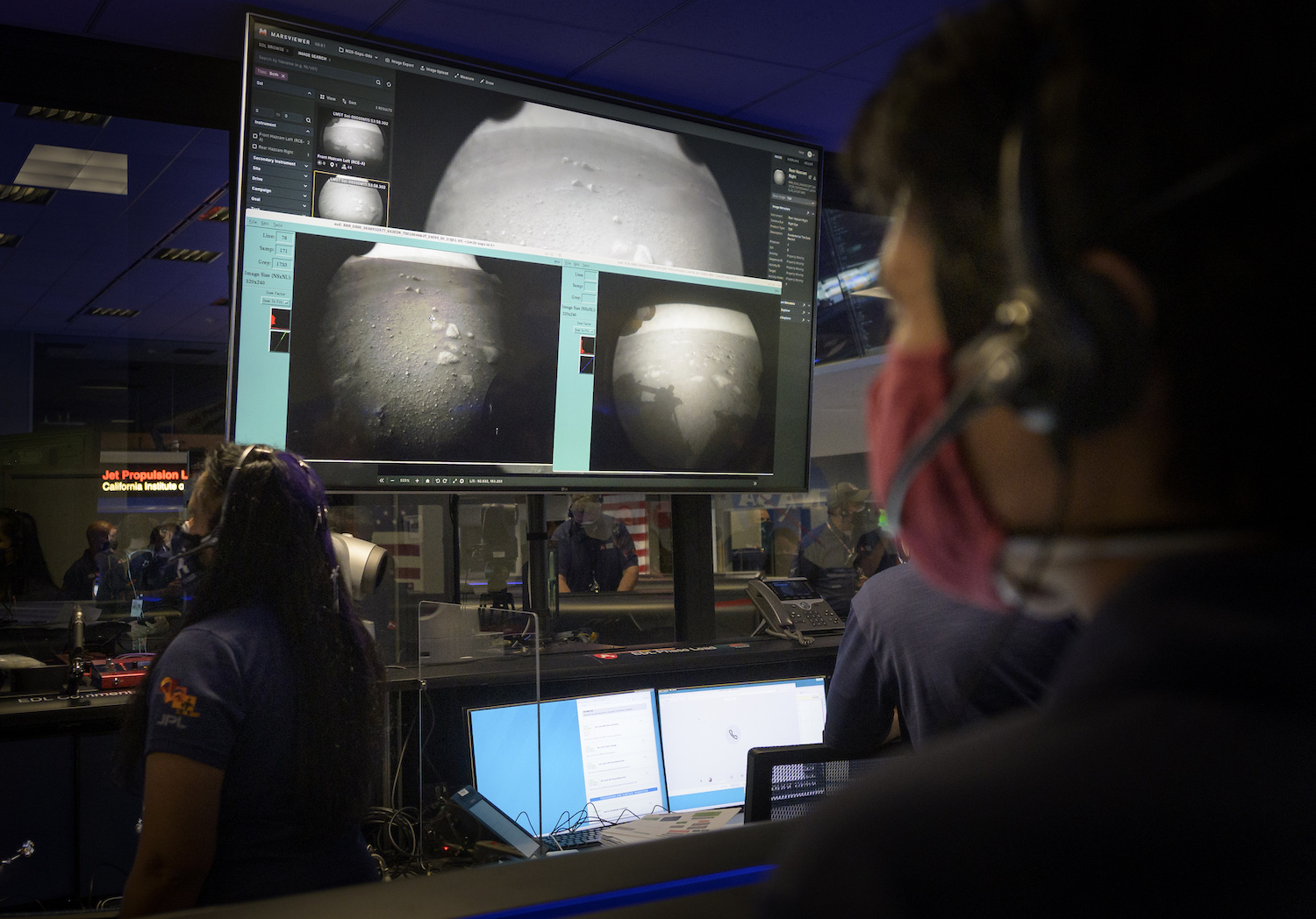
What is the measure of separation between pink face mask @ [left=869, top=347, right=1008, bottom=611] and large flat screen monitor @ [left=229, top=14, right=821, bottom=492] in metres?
2.09

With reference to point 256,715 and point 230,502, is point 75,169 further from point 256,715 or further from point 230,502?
point 256,715

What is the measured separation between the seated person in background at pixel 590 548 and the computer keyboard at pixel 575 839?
5.89 ft

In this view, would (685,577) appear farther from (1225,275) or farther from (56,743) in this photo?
(1225,275)

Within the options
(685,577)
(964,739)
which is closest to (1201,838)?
(964,739)

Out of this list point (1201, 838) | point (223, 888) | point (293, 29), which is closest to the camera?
point (1201, 838)

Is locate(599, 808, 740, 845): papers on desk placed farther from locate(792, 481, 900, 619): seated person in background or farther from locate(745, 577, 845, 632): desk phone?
locate(792, 481, 900, 619): seated person in background

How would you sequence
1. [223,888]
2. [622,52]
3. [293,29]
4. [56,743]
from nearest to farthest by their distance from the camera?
[223,888], [293,29], [56,743], [622,52]

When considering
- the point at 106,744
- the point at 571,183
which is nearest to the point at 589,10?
the point at 571,183

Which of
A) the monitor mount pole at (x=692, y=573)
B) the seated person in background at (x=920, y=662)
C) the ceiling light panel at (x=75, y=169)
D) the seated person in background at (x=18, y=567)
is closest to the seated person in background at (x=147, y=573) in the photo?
the seated person in background at (x=18, y=567)

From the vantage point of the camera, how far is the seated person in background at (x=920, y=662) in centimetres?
152

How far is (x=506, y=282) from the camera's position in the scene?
2633 mm

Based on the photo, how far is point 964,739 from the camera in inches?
13.7

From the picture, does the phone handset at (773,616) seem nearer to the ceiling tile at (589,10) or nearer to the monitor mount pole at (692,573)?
the monitor mount pole at (692,573)

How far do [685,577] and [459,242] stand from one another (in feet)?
4.56
